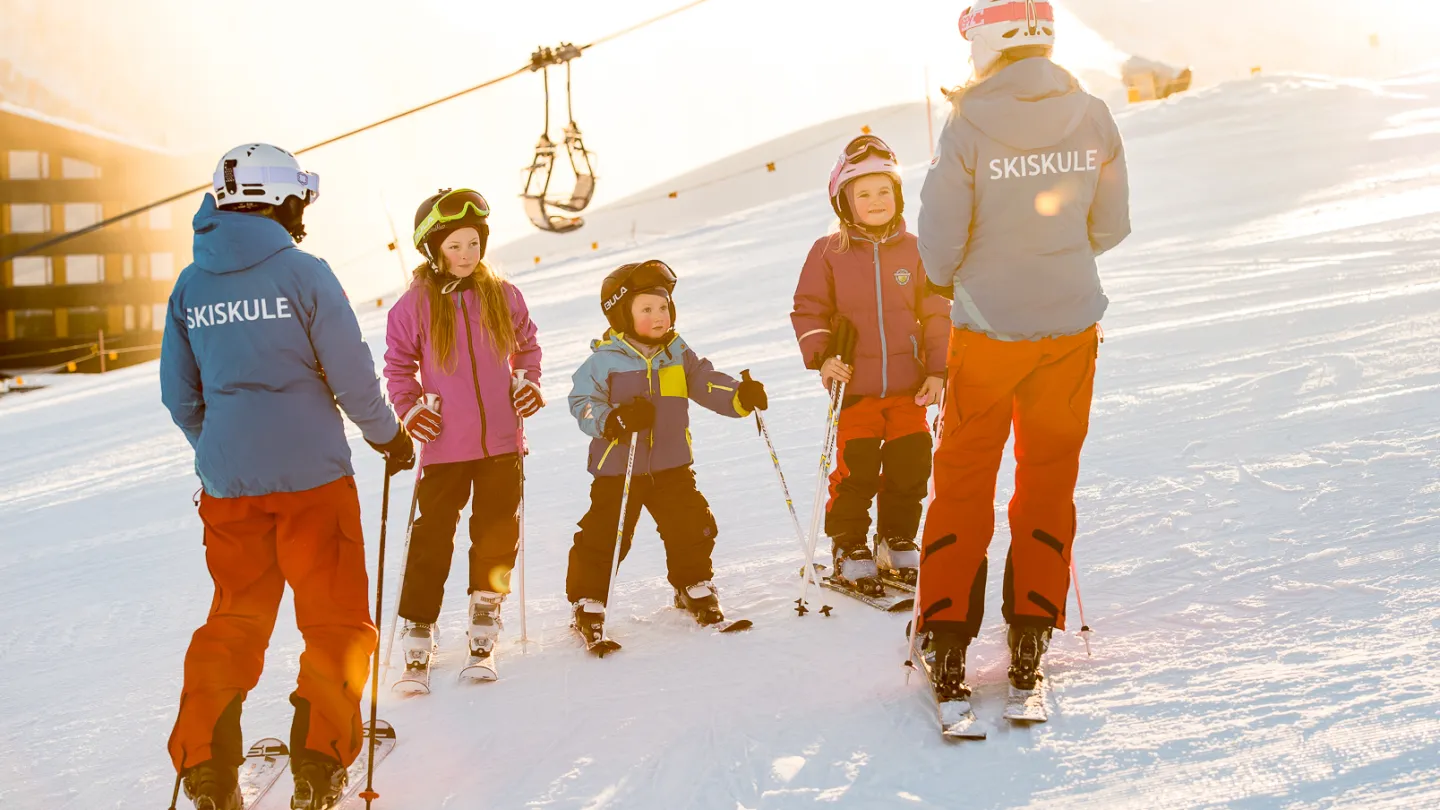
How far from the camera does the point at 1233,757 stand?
113 inches

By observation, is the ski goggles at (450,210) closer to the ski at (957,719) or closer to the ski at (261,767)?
the ski at (261,767)

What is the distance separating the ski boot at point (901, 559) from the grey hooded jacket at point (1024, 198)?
4.80 ft

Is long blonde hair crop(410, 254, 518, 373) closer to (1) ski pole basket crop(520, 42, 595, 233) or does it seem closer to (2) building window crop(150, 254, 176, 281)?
(1) ski pole basket crop(520, 42, 595, 233)

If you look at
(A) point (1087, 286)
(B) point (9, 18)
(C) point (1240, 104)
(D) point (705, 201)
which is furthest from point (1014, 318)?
(B) point (9, 18)

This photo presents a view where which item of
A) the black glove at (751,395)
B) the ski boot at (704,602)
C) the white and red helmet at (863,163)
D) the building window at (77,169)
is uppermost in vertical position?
the building window at (77,169)

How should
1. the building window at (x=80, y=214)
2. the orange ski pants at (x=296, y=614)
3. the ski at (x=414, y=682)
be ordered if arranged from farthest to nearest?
the building window at (x=80, y=214), the ski at (x=414, y=682), the orange ski pants at (x=296, y=614)

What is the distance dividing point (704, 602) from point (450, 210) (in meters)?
1.63

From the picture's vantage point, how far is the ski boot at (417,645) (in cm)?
402

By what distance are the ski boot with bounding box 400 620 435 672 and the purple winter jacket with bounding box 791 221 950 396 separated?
1657 mm

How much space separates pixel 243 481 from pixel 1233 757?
250 cm

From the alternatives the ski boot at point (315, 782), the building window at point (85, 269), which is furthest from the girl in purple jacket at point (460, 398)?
the building window at point (85, 269)

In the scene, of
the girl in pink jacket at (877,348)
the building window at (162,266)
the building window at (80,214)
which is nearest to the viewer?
the girl in pink jacket at (877,348)

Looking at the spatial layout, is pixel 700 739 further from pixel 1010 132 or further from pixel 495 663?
pixel 1010 132

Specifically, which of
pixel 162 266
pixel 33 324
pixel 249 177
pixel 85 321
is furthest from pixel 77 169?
pixel 249 177
